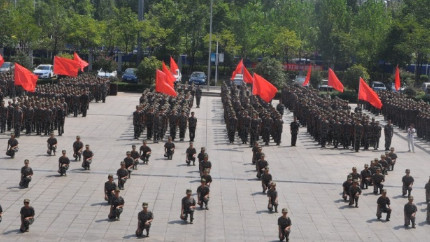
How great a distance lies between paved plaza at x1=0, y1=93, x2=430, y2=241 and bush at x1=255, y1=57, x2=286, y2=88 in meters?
24.9

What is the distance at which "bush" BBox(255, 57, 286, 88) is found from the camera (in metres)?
60.4

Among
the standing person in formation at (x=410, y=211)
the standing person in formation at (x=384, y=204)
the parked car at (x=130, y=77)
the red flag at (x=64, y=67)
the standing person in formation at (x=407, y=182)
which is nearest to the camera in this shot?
the standing person in formation at (x=410, y=211)

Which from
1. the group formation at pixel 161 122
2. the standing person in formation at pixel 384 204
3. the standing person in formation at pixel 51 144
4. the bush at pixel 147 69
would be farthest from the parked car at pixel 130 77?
the standing person in formation at pixel 384 204

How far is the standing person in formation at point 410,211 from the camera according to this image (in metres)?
20.7

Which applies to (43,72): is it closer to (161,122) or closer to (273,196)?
(161,122)

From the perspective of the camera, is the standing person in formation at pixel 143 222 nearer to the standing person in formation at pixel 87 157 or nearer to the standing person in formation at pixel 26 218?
the standing person in formation at pixel 26 218

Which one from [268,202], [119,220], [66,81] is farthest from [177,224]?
[66,81]

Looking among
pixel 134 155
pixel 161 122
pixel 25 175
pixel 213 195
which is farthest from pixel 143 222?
pixel 161 122

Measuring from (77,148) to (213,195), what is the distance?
636cm

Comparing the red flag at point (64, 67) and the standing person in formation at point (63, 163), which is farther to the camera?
the red flag at point (64, 67)

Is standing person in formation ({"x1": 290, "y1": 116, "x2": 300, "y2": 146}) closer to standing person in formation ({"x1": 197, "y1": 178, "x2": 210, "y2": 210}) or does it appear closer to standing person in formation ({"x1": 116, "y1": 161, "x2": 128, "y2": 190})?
standing person in formation ({"x1": 116, "y1": 161, "x2": 128, "y2": 190})

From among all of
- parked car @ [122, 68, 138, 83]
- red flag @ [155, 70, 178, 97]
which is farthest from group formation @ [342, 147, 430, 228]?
parked car @ [122, 68, 138, 83]

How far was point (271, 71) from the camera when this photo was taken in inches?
2389

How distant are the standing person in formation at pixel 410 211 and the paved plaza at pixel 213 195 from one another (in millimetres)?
268
